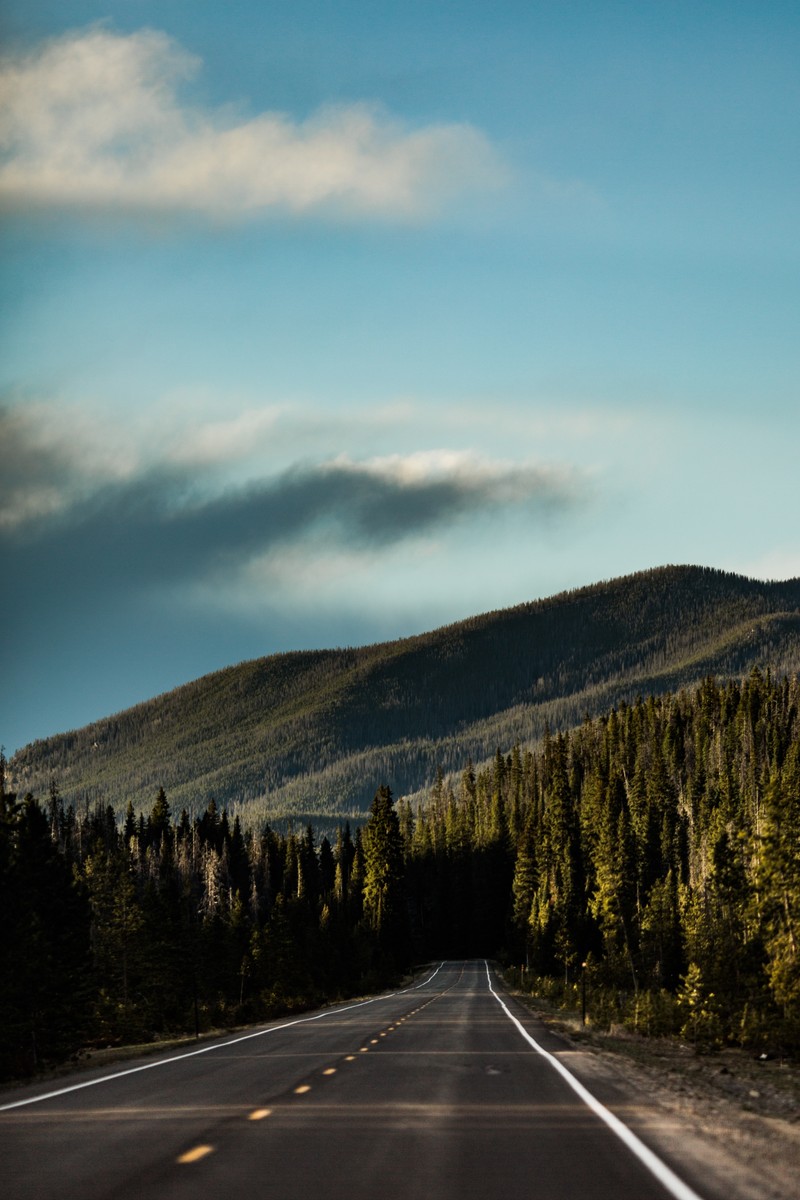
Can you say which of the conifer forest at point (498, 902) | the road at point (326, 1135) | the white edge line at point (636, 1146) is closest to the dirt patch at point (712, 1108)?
the white edge line at point (636, 1146)

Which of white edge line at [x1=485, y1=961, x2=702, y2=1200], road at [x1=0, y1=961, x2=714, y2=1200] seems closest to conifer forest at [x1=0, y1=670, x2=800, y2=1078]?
road at [x1=0, y1=961, x2=714, y2=1200]

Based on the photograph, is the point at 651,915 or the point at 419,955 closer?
the point at 651,915

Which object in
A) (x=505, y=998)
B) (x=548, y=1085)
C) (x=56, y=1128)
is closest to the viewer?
(x=56, y=1128)

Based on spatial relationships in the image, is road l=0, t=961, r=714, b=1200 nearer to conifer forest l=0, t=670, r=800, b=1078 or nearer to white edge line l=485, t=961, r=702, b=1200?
white edge line l=485, t=961, r=702, b=1200

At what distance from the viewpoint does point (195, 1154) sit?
12.3 m

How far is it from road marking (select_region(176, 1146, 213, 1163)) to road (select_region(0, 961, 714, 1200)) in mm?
→ 19

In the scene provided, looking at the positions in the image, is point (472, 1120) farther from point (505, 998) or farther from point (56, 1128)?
point (505, 998)

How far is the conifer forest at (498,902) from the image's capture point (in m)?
41.7

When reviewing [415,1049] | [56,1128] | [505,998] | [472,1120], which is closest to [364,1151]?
[472,1120]

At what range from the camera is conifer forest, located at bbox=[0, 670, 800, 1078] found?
1640 inches

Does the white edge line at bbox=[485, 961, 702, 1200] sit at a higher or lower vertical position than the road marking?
lower

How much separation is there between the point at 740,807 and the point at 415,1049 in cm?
7403

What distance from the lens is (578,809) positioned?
5891 inches

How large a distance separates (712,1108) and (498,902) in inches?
6353
